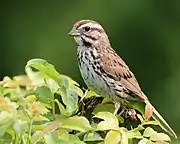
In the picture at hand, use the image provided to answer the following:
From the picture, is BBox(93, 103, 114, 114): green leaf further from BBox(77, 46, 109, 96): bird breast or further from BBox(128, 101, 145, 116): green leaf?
BBox(77, 46, 109, 96): bird breast

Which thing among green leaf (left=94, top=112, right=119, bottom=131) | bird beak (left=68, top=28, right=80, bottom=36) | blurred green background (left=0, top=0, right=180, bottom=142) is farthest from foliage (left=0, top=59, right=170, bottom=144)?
blurred green background (left=0, top=0, right=180, bottom=142)

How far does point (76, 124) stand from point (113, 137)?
0.24 ft

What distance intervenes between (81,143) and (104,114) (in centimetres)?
11

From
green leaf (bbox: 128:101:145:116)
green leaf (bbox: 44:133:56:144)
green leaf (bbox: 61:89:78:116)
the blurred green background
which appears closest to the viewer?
green leaf (bbox: 44:133:56:144)

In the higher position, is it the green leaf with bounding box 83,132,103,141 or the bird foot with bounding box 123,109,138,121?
the green leaf with bounding box 83,132,103,141

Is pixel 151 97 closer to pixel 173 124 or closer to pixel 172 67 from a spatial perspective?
pixel 172 67

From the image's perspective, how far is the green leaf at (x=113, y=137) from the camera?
1.50 meters

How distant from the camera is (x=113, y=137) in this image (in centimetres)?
151

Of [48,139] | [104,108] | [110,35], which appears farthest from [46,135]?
[110,35]

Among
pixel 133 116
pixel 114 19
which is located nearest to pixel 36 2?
pixel 114 19

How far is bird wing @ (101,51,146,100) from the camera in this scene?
2.74 meters

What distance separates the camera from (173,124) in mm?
5070

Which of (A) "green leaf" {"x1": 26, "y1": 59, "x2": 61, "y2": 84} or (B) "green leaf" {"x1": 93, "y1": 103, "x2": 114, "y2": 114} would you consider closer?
(A) "green leaf" {"x1": 26, "y1": 59, "x2": 61, "y2": 84}

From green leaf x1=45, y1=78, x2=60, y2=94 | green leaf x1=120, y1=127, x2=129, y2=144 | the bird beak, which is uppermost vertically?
the bird beak
